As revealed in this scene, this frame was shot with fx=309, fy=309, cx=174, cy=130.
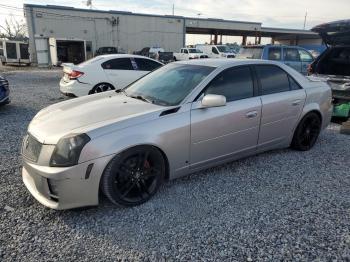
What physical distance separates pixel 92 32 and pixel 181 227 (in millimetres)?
35392

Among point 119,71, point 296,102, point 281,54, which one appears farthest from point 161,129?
point 281,54

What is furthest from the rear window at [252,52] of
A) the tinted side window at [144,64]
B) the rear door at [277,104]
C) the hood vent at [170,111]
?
the hood vent at [170,111]

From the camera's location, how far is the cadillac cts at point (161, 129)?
2.93 metres

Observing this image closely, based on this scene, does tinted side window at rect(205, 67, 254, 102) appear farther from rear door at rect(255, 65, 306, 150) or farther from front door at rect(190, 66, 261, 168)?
rear door at rect(255, 65, 306, 150)

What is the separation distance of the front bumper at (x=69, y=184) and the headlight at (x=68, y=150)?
56 millimetres

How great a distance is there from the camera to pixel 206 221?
10.00 ft

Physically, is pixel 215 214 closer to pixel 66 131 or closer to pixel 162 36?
pixel 66 131

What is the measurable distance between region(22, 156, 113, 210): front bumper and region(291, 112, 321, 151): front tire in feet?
10.5

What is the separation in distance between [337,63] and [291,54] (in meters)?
4.57

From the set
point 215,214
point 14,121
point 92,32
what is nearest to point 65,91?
point 14,121

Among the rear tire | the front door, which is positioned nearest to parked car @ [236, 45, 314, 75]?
the rear tire

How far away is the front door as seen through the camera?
360 cm

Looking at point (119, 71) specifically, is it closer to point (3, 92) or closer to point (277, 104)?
point (3, 92)

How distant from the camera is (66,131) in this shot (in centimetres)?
304
